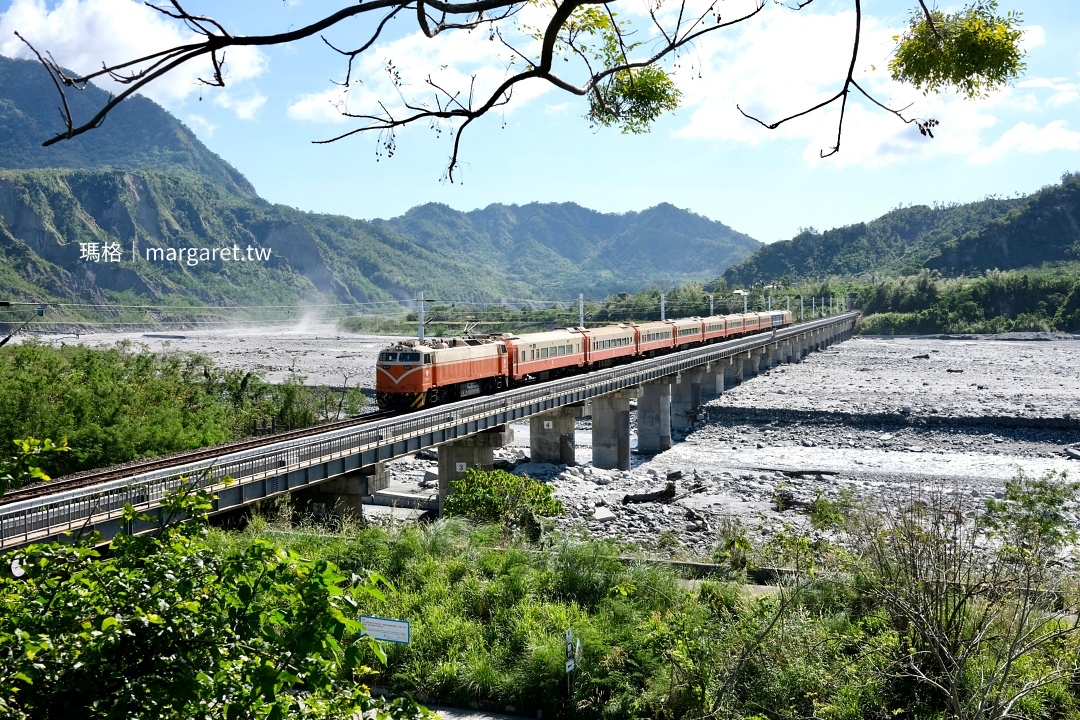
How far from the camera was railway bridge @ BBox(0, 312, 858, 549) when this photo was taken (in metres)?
14.2

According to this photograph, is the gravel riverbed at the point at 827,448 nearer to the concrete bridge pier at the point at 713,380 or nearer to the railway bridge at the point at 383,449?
the concrete bridge pier at the point at 713,380

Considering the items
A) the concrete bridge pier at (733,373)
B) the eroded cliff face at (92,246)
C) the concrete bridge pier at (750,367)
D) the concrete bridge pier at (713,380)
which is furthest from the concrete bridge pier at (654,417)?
the eroded cliff face at (92,246)

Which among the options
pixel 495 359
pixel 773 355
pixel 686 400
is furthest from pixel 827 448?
pixel 773 355

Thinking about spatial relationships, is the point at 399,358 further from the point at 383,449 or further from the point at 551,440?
the point at 551,440

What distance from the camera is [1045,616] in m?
11.3

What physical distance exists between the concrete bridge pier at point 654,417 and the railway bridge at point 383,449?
0.06 m

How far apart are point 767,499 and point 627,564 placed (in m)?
18.1

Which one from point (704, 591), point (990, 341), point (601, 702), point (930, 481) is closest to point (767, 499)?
point (930, 481)

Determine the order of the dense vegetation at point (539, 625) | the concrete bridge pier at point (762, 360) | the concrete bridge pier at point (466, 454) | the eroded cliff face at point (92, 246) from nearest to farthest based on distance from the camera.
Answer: the dense vegetation at point (539, 625) → the concrete bridge pier at point (466, 454) → the concrete bridge pier at point (762, 360) → the eroded cliff face at point (92, 246)

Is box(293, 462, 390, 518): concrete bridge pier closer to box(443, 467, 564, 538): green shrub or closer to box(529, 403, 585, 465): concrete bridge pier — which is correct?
box(443, 467, 564, 538): green shrub

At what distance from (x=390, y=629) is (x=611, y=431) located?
99.6ft

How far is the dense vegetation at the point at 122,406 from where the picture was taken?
2773 cm

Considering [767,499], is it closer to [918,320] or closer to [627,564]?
[627,564]

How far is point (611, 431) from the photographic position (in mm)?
41281
